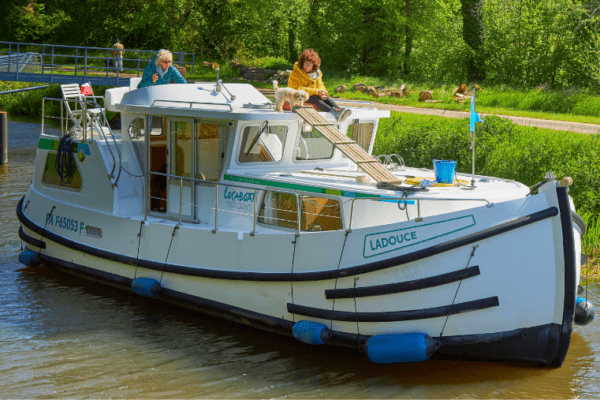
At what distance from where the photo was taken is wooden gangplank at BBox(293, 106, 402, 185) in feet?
26.4

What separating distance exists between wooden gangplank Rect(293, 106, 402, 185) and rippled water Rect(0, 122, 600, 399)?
199 centimetres

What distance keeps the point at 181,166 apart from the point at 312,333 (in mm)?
2937

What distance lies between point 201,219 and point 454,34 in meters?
22.0

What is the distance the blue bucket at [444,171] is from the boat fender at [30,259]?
20.1 feet

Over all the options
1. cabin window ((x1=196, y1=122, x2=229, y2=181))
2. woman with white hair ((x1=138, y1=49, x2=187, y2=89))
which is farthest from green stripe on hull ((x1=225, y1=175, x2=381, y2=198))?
woman with white hair ((x1=138, y1=49, x2=187, y2=89))

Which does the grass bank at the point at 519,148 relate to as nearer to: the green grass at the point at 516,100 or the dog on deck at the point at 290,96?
the green grass at the point at 516,100

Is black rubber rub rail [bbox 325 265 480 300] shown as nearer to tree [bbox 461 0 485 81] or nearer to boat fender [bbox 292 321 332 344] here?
boat fender [bbox 292 321 332 344]

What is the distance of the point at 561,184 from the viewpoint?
259 inches

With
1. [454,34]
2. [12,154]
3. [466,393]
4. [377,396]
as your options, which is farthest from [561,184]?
[454,34]

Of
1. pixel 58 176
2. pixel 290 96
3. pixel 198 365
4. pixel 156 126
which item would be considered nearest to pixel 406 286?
pixel 198 365

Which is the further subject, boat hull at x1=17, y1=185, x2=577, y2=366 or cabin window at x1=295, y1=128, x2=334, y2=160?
cabin window at x1=295, y1=128, x2=334, y2=160

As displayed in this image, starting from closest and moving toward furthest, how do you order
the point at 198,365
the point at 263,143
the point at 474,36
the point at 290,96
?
the point at 198,365 → the point at 290,96 → the point at 263,143 → the point at 474,36

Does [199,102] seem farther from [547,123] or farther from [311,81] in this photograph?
[547,123]

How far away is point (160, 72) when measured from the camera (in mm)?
9883
